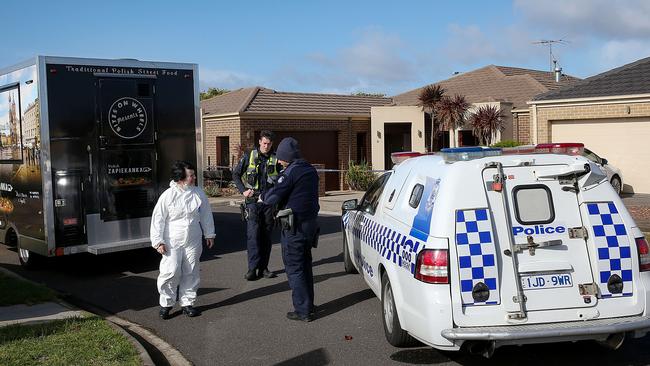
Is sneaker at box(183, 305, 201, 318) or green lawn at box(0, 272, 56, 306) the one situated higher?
green lawn at box(0, 272, 56, 306)

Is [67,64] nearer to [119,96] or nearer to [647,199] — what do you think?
[119,96]

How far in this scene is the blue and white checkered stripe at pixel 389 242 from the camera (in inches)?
206

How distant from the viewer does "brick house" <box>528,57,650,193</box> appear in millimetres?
18438

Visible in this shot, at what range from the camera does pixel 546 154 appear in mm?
5312

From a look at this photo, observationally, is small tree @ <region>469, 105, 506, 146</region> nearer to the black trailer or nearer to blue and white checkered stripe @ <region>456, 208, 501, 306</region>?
the black trailer

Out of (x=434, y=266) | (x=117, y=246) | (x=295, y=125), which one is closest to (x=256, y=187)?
(x=117, y=246)

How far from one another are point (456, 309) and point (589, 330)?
943 millimetres

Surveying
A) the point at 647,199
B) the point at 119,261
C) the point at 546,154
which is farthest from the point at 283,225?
the point at 647,199

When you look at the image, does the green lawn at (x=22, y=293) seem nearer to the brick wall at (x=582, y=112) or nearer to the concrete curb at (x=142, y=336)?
the concrete curb at (x=142, y=336)

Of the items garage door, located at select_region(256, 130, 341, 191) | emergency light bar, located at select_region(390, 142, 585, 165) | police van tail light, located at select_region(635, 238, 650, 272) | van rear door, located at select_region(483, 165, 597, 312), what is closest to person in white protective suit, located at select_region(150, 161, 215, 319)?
emergency light bar, located at select_region(390, 142, 585, 165)

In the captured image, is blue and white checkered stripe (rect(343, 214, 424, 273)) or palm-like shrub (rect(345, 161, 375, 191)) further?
palm-like shrub (rect(345, 161, 375, 191))

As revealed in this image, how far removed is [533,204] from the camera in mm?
5090

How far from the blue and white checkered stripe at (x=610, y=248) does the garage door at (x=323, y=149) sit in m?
18.3

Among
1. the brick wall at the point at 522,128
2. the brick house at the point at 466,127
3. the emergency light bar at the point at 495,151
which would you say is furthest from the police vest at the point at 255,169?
the brick wall at the point at 522,128
